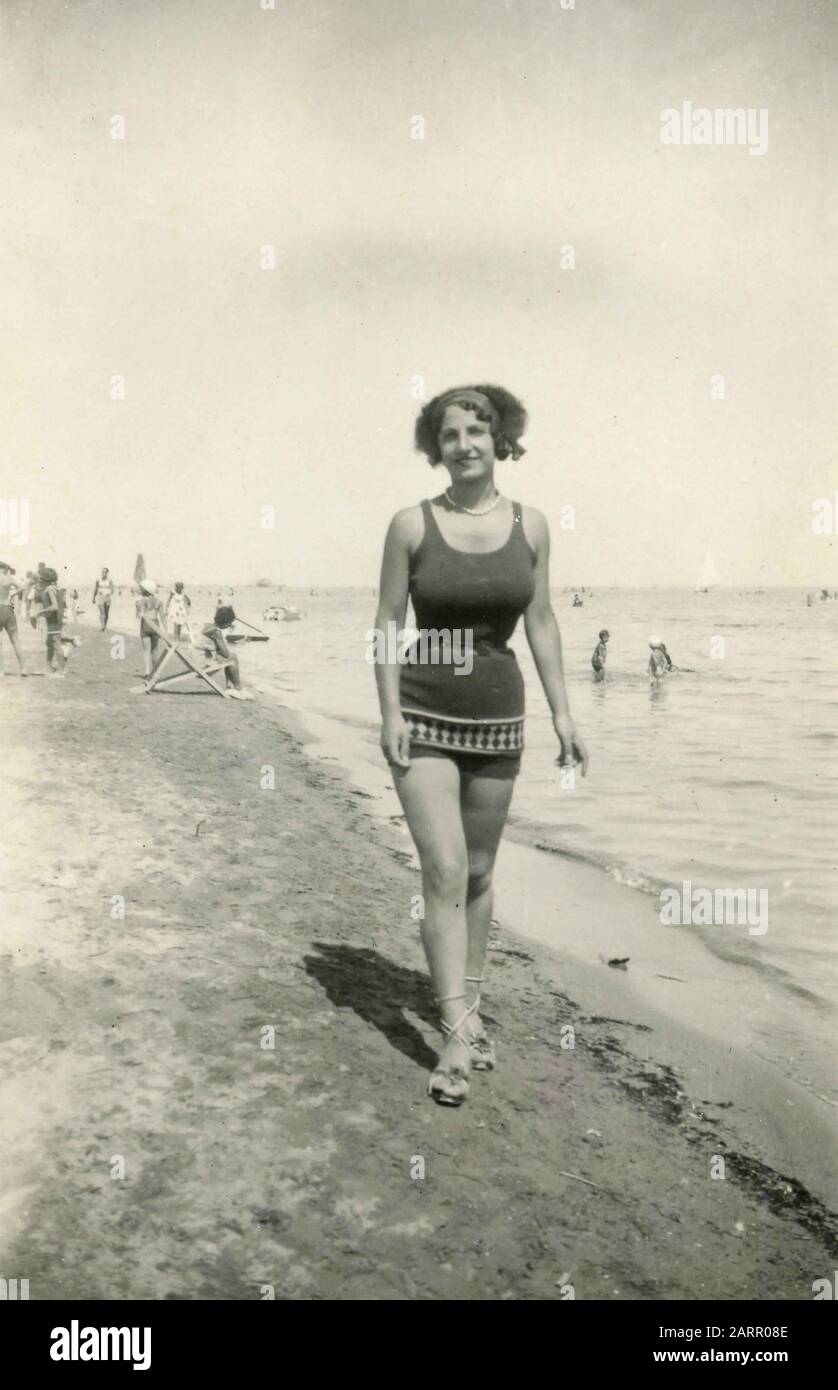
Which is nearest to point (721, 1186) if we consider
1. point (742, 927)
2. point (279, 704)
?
point (742, 927)

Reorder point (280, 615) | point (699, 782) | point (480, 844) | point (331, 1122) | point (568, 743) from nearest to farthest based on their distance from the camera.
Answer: point (331, 1122), point (480, 844), point (568, 743), point (699, 782), point (280, 615)

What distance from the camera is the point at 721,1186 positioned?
2736 mm

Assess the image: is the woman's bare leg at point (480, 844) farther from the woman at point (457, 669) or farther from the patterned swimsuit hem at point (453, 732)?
→ the patterned swimsuit hem at point (453, 732)

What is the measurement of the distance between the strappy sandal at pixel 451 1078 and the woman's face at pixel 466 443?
4.91 ft

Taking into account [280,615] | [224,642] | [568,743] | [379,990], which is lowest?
[379,990]

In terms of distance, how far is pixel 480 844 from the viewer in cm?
297

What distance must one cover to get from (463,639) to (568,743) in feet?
1.69

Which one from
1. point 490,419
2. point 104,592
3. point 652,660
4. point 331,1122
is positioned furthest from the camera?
point 104,592

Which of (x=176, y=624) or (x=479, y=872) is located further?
(x=176, y=624)

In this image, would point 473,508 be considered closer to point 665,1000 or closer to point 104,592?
point 665,1000

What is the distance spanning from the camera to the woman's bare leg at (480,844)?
9.55 feet

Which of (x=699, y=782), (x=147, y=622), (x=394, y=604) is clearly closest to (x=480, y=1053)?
(x=394, y=604)

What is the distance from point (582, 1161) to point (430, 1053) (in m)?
0.66

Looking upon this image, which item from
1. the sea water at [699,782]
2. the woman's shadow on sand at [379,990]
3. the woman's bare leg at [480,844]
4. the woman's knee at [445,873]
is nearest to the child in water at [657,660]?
the sea water at [699,782]
